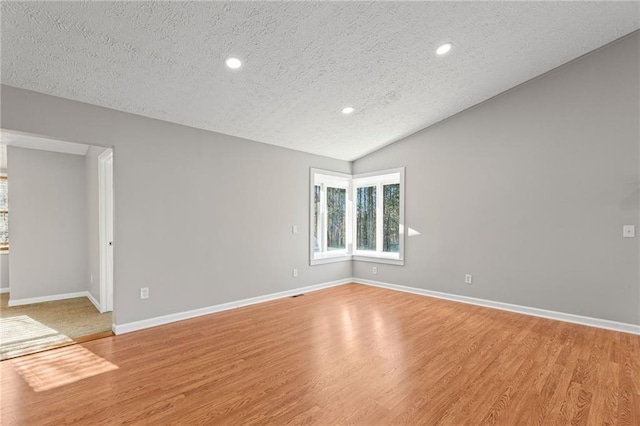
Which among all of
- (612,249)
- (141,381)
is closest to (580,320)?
(612,249)

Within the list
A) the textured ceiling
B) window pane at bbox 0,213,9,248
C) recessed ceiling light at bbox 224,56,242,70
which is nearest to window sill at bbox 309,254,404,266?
the textured ceiling

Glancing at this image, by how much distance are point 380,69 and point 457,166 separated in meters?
2.18

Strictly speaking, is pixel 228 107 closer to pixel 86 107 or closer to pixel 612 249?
pixel 86 107

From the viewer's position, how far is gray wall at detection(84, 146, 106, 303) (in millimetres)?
4418

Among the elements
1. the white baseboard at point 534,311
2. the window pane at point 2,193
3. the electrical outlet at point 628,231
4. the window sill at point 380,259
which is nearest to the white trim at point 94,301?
the window pane at point 2,193

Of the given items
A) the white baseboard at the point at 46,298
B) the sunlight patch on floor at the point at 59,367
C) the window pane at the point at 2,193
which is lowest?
the white baseboard at the point at 46,298

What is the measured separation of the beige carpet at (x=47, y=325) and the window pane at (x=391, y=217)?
4.34m

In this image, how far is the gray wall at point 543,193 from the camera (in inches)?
136

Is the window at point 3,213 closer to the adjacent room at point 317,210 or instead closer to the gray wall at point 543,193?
the adjacent room at point 317,210

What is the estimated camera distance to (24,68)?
2584 mm

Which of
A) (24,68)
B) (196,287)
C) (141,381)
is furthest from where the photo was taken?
(196,287)

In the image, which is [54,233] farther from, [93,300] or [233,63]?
[233,63]

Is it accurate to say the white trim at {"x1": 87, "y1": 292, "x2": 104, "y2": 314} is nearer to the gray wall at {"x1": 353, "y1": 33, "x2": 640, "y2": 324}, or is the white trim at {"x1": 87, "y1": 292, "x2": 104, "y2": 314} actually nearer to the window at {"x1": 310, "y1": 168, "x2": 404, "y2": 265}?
the window at {"x1": 310, "y1": 168, "x2": 404, "y2": 265}

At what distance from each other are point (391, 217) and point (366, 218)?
0.58 metres
